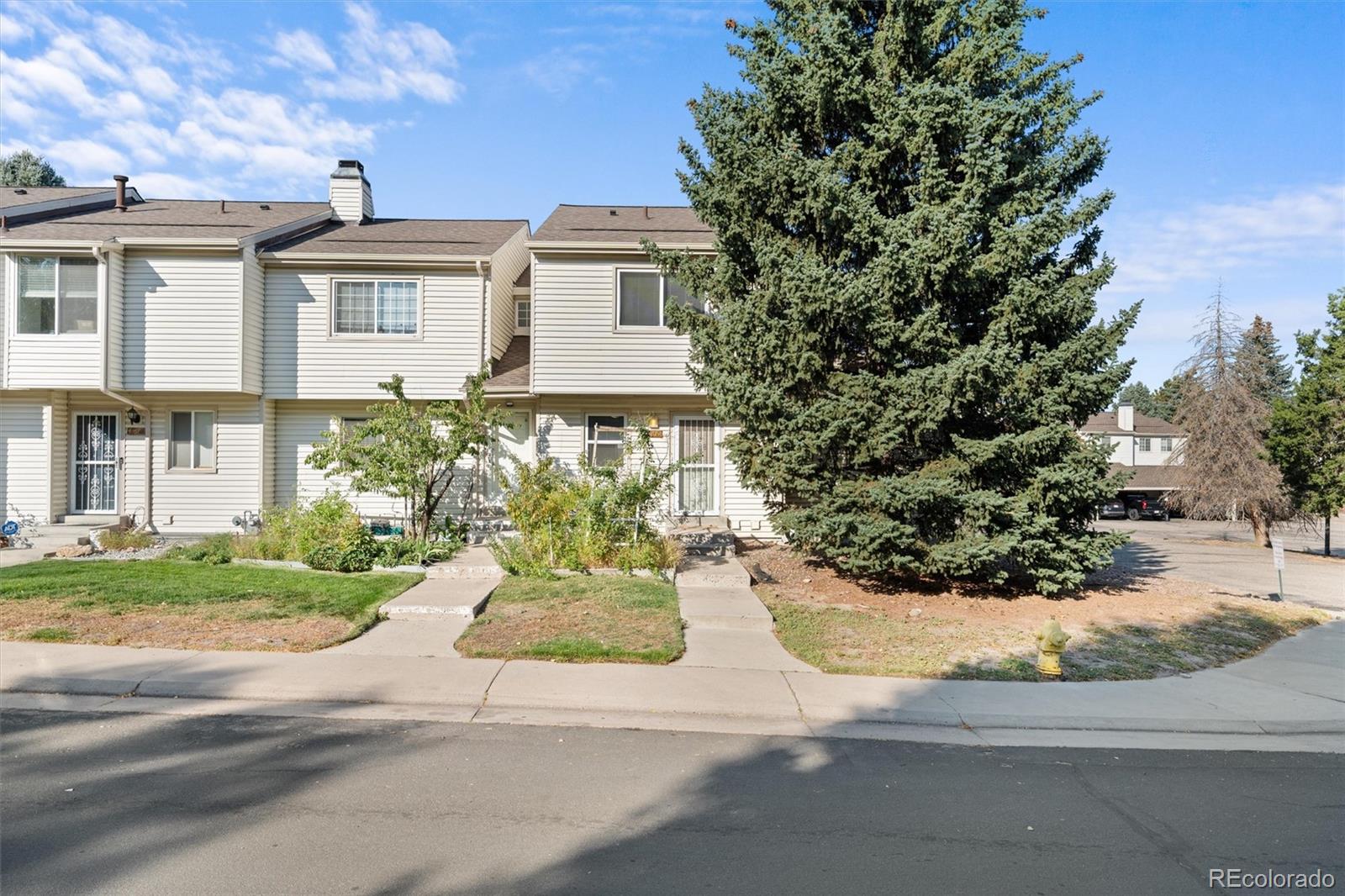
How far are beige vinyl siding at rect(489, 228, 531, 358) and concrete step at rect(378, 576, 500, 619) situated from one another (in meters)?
6.41

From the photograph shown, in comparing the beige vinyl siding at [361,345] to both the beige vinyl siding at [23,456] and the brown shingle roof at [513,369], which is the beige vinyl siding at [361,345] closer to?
the brown shingle roof at [513,369]

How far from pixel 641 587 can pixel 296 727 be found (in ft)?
16.4

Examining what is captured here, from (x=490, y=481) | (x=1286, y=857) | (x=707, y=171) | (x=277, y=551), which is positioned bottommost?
(x=1286, y=857)

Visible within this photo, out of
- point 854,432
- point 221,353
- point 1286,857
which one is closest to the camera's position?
point 1286,857

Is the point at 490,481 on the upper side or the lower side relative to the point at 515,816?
upper

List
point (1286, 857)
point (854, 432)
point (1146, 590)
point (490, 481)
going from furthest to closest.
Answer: point (490, 481) → point (1146, 590) → point (854, 432) → point (1286, 857)

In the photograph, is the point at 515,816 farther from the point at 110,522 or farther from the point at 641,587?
the point at 110,522

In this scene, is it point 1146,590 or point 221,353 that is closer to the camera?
point 1146,590

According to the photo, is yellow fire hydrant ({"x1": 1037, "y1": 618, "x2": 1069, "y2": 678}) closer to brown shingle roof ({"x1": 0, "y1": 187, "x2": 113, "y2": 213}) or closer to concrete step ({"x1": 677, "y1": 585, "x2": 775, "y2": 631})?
concrete step ({"x1": 677, "y1": 585, "x2": 775, "y2": 631})

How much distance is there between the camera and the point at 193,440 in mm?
14953

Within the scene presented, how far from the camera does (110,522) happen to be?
569 inches

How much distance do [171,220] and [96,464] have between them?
533cm

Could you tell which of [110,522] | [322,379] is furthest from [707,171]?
[110,522]

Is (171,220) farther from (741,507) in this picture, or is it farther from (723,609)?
(723,609)
